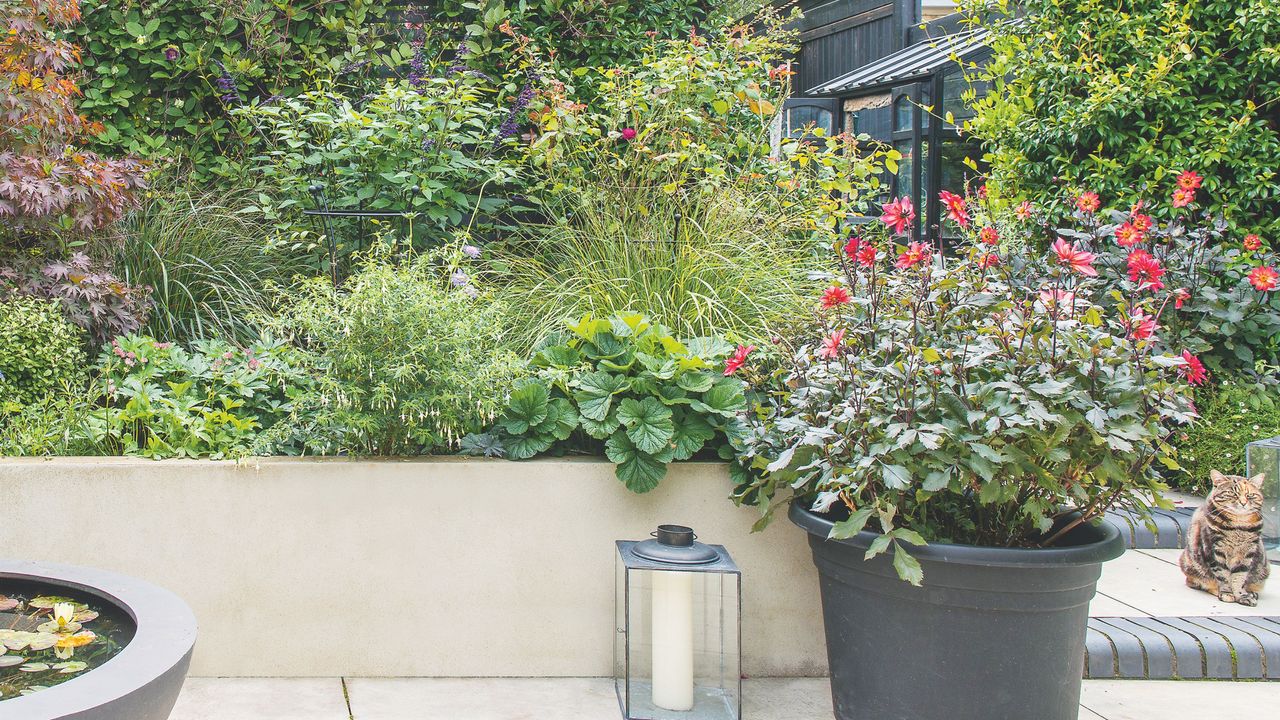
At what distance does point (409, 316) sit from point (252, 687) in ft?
3.48

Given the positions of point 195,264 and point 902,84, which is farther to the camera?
point 902,84

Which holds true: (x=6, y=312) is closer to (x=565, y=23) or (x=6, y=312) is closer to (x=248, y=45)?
(x=248, y=45)

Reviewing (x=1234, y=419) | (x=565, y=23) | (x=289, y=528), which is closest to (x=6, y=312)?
(x=289, y=528)

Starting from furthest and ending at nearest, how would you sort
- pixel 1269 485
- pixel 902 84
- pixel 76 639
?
pixel 902 84 < pixel 1269 485 < pixel 76 639

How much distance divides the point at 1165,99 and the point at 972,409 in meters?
2.70

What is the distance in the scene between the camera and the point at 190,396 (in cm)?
295

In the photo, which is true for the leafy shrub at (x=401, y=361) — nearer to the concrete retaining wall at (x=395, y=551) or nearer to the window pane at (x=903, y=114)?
the concrete retaining wall at (x=395, y=551)

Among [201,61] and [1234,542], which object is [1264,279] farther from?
[201,61]

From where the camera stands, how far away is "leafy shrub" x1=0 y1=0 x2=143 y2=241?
3219 mm

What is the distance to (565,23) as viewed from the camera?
4680mm

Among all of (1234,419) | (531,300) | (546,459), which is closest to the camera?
(546,459)

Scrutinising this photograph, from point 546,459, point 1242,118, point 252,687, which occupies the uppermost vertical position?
point 1242,118

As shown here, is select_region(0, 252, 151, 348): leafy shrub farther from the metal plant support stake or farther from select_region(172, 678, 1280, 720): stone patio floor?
select_region(172, 678, 1280, 720): stone patio floor

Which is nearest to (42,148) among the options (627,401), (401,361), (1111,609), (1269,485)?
(401,361)
